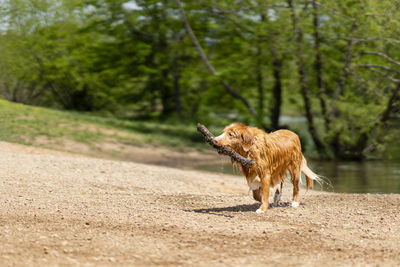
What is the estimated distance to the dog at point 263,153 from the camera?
778cm

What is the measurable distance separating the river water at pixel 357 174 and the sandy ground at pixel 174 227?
14.6 feet

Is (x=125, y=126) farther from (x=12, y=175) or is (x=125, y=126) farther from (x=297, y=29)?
(x=12, y=175)

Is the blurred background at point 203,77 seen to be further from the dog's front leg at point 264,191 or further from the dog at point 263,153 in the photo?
the dog's front leg at point 264,191

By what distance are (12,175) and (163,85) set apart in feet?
74.1

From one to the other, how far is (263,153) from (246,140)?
0.39m

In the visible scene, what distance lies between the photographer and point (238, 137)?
7.77 m

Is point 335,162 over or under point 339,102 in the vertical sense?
under

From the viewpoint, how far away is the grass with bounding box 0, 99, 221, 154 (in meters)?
20.2

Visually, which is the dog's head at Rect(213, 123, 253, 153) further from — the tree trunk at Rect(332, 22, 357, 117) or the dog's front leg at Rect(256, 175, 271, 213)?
the tree trunk at Rect(332, 22, 357, 117)

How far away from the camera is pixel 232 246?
616 centimetres

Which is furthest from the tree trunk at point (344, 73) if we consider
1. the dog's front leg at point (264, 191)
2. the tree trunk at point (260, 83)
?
the dog's front leg at point (264, 191)

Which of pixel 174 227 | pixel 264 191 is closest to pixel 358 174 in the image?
pixel 264 191

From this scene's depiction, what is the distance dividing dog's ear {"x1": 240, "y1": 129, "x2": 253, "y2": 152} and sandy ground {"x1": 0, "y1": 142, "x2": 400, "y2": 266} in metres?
1.08

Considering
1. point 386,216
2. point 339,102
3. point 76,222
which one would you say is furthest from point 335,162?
point 76,222
